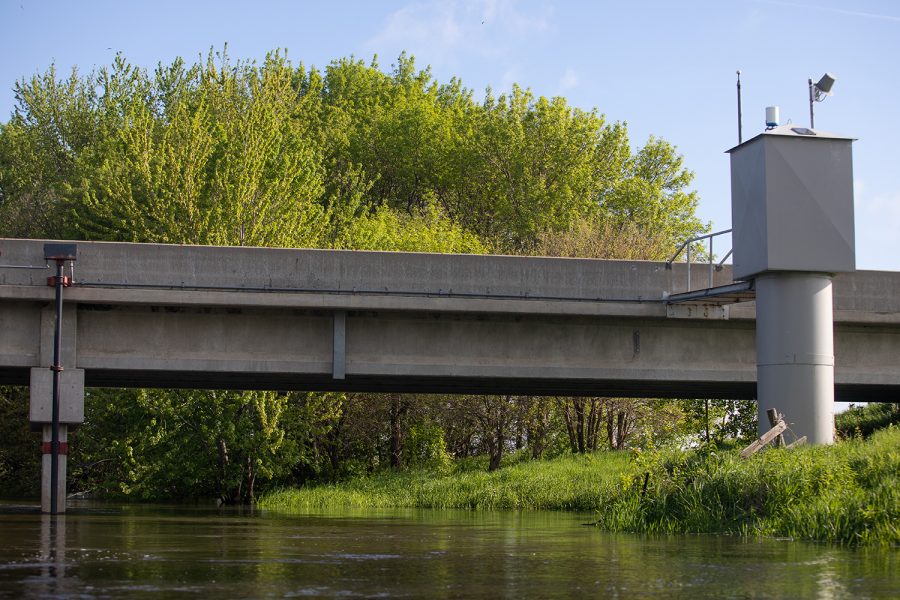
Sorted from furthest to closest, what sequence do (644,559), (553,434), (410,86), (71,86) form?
(410,86) < (71,86) < (553,434) < (644,559)

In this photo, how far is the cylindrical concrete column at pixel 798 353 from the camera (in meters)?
21.5

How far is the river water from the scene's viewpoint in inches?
383

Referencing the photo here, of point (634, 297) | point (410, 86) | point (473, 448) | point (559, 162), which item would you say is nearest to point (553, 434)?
point (473, 448)

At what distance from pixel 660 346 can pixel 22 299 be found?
1324cm

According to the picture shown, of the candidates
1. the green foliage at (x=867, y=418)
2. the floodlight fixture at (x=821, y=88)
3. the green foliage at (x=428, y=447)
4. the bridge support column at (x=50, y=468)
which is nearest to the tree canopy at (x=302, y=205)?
the green foliage at (x=428, y=447)

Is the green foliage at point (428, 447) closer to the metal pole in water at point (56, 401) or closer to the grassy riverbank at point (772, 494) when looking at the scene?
the metal pole in water at point (56, 401)

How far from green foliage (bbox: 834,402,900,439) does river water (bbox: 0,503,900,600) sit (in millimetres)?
19708

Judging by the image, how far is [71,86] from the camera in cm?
6291

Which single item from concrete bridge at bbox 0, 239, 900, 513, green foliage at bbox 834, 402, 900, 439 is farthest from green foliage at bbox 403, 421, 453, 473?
concrete bridge at bbox 0, 239, 900, 513

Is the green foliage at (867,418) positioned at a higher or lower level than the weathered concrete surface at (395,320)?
lower

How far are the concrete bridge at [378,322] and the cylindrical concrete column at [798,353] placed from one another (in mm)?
3486

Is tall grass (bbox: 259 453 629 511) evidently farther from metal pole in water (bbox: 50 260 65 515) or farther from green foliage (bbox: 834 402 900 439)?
metal pole in water (bbox: 50 260 65 515)

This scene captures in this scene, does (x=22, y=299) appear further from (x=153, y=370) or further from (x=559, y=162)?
(x=559, y=162)

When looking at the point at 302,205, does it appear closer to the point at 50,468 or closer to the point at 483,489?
the point at 483,489
